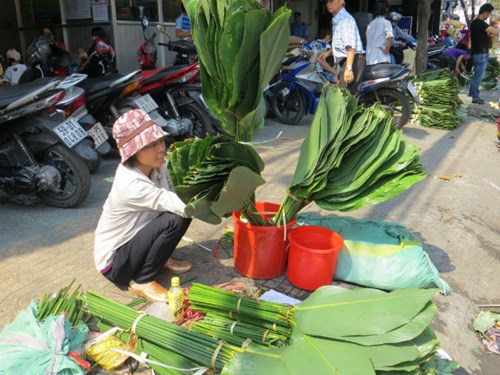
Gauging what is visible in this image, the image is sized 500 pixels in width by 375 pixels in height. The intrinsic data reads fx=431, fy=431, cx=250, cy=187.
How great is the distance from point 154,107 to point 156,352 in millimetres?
3487

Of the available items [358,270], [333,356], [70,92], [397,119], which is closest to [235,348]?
[333,356]

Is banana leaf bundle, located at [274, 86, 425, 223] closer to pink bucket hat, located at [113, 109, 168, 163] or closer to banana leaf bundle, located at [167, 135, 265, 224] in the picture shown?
banana leaf bundle, located at [167, 135, 265, 224]

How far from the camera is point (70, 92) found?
3895 millimetres

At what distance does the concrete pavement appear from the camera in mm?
2395

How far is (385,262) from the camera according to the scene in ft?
8.02

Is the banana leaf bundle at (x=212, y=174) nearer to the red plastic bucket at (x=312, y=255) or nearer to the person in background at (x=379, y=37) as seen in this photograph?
the red plastic bucket at (x=312, y=255)

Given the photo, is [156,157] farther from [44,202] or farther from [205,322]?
[44,202]

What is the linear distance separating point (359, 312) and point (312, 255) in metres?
0.58

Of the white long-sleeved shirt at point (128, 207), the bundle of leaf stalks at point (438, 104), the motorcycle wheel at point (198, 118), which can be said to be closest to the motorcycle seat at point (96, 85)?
the motorcycle wheel at point (198, 118)

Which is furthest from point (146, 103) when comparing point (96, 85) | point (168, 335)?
point (168, 335)

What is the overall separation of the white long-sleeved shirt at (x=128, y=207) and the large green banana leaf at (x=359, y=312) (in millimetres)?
842

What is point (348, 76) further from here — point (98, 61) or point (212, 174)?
point (212, 174)

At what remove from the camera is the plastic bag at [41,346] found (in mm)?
1706

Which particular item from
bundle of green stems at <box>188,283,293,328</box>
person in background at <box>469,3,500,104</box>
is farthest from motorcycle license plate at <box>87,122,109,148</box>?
person in background at <box>469,3,500,104</box>
